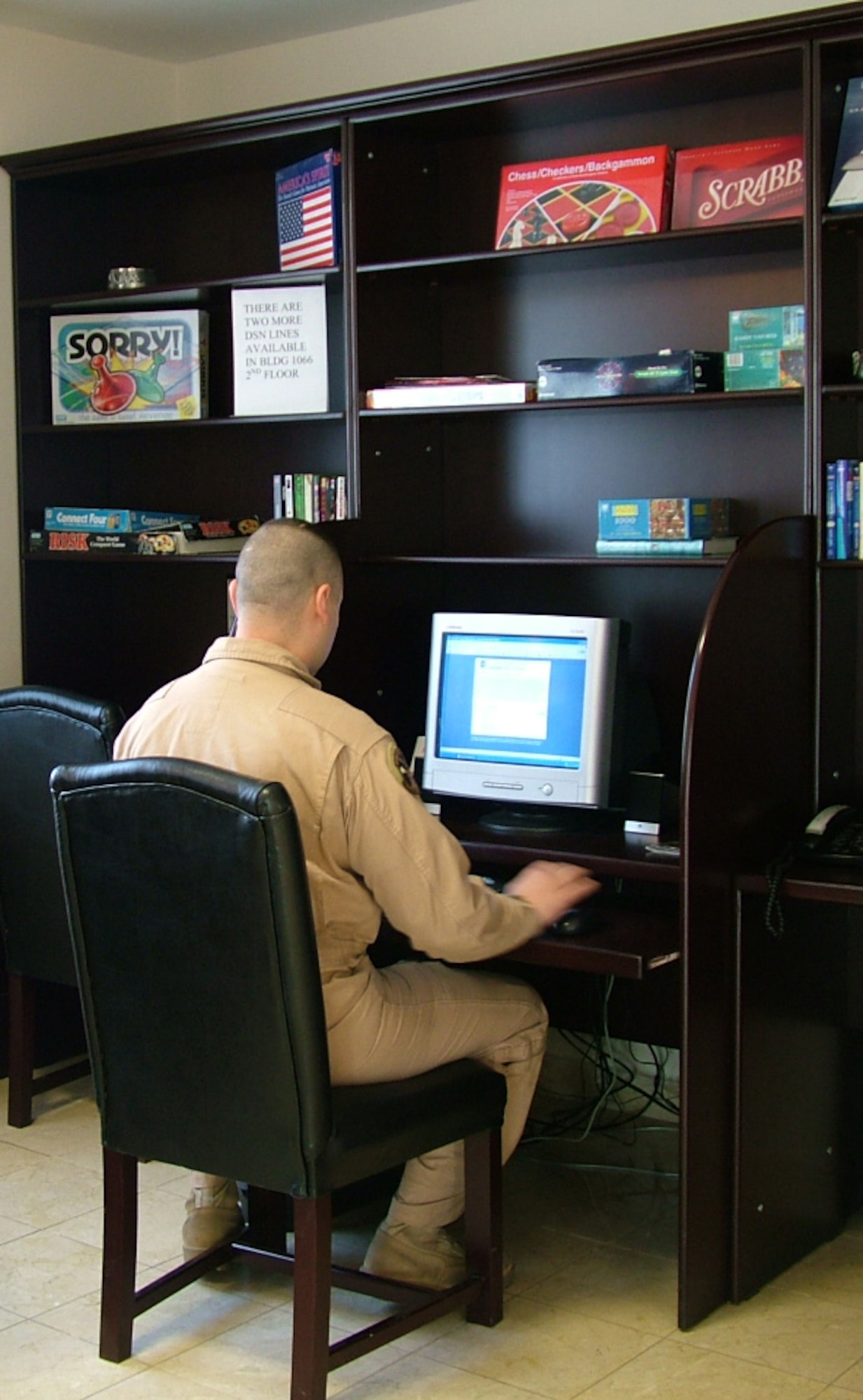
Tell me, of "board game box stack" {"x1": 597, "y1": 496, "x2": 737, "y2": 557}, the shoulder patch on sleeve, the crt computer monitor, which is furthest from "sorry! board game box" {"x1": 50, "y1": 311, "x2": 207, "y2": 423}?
the shoulder patch on sleeve

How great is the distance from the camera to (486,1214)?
2.68m

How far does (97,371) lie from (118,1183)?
7.36 feet

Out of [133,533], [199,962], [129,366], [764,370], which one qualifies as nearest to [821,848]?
[764,370]

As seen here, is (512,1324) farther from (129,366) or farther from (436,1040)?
(129,366)

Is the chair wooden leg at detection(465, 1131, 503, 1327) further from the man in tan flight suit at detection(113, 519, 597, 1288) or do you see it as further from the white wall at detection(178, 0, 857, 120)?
the white wall at detection(178, 0, 857, 120)

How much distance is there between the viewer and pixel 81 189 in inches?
167

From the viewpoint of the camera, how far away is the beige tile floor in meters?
2.53

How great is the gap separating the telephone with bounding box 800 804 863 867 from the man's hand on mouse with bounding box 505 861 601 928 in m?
0.44

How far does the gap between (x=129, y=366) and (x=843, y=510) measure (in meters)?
1.90

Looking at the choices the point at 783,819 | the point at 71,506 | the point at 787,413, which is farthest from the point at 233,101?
the point at 783,819

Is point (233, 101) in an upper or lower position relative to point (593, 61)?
upper

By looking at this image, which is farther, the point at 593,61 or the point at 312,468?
the point at 312,468

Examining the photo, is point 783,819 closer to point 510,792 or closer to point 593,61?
point 510,792

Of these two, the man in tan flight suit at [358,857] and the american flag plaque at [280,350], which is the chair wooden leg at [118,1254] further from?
the american flag plaque at [280,350]
